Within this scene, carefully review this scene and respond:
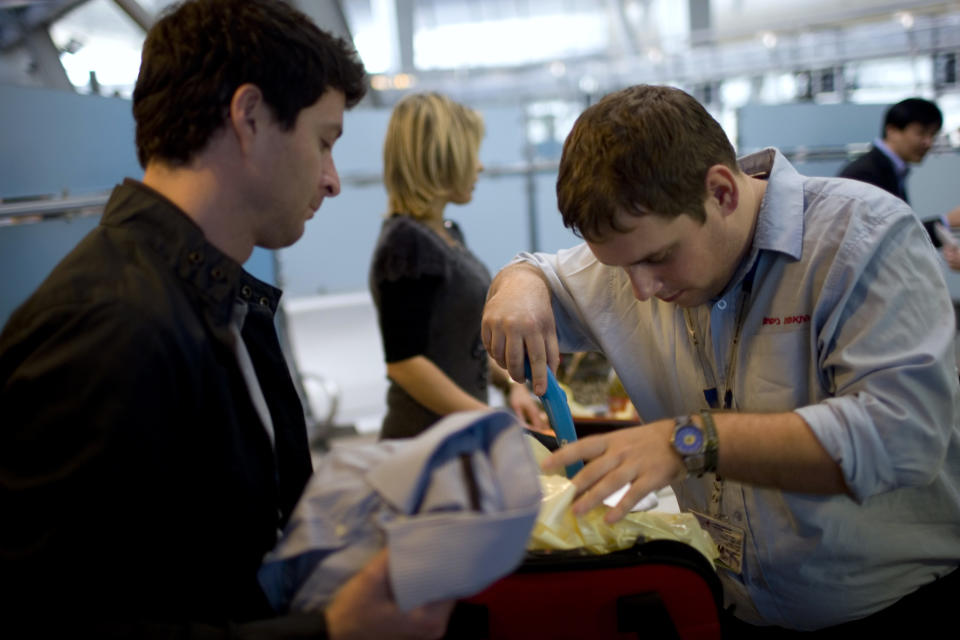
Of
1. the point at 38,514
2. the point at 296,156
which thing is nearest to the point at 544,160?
the point at 296,156

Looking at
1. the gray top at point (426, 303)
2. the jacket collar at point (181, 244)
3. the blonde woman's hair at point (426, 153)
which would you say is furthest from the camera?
the blonde woman's hair at point (426, 153)

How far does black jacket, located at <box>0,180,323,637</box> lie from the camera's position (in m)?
0.77

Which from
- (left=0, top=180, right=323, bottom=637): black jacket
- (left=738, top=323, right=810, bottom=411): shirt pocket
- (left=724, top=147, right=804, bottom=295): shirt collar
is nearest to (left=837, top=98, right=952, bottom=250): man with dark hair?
(left=724, top=147, right=804, bottom=295): shirt collar

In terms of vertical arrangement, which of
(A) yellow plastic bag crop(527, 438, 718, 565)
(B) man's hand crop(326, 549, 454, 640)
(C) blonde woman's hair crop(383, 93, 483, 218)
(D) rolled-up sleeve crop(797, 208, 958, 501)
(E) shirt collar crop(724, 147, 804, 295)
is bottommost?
(A) yellow plastic bag crop(527, 438, 718, 565)

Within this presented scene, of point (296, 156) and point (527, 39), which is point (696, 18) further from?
point (296, 156)

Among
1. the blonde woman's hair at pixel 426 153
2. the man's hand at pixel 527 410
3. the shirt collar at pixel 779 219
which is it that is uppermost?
the blonde woman's hair at pixel 426 153

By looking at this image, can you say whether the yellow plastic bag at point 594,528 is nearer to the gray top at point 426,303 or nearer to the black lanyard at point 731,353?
the black lanyard at point 731,353

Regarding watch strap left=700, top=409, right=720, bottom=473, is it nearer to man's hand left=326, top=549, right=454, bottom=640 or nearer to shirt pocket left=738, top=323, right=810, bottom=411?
shirt pocket left=738, top=323, right=810, bottom=411

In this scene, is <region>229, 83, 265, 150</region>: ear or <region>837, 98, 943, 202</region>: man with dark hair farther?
<region>837, 98, 943, 202</region>: man with dark hair

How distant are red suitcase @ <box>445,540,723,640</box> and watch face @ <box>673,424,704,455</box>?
16 cm

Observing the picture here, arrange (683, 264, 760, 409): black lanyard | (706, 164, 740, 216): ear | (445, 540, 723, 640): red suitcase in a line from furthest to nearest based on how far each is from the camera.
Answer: (683, 264, 760, 409): black lanyard
(706, 164, 740, 216): ear
(445, 540, 723, 640): red suitcase

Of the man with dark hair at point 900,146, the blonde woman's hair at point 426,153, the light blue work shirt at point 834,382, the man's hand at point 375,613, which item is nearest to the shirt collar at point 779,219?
the light blue work shirt at point 834,382

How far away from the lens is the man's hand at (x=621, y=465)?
3.33ft

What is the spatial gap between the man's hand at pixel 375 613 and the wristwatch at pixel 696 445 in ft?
1.33
